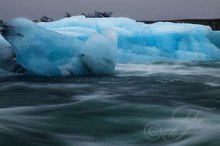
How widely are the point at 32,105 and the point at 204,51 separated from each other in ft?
→ 43.7

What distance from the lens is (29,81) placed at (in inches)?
399

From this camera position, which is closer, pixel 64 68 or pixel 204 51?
pixel 64 68

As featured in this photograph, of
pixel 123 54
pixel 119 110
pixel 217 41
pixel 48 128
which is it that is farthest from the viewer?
pixel 217 41

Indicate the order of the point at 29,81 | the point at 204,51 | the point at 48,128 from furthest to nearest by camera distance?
the point at 204,51 < the point at 29,81 < the point at 48,128

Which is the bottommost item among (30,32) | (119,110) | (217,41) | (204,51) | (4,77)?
(119,110)

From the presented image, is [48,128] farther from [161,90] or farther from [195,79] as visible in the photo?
[195,79]

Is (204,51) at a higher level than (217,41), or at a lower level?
lower

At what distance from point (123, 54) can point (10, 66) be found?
256 inches

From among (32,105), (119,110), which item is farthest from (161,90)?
(32,105)

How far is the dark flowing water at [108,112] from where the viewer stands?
4.89 metres

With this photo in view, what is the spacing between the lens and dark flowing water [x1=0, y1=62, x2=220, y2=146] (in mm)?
4891

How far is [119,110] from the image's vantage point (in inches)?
259

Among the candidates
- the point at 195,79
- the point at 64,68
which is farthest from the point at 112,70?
the point at 195,79

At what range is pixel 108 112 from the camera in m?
6.49
